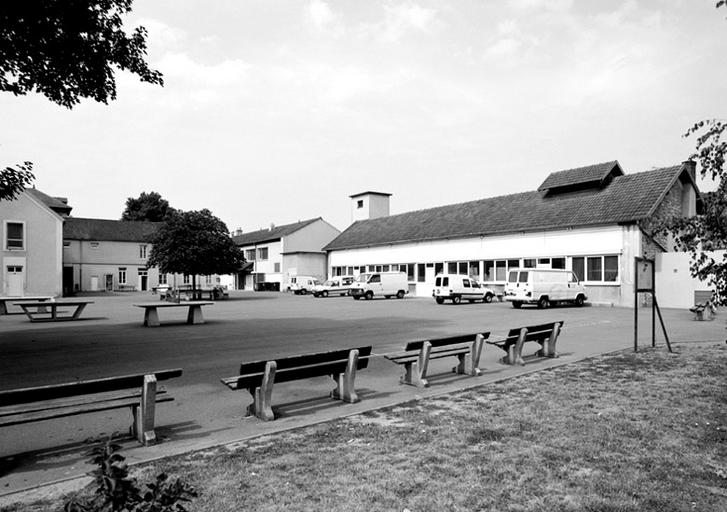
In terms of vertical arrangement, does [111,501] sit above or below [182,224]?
below

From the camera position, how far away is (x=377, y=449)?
505 cm

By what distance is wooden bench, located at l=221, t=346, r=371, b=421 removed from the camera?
6.22 metres

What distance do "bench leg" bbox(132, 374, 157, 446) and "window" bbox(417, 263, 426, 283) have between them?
36.6 m

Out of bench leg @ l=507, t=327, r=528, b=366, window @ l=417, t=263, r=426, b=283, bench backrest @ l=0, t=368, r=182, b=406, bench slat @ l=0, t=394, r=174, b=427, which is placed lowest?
bench leg @ l=507, t=327, r=528, b=366

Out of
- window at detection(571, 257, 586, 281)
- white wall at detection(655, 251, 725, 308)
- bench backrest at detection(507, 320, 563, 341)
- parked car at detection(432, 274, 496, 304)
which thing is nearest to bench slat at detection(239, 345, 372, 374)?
bench backrest at detection(507, 320, 563, 341)

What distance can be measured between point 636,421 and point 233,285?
68.5 metres

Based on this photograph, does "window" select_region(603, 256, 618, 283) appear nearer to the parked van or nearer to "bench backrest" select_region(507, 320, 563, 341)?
"bench backrest" select_region(507, 320, 563, 341)

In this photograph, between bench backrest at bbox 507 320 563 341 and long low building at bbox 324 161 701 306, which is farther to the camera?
long low building at bbox 324 161 701 306

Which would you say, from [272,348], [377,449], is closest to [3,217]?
[272,348]

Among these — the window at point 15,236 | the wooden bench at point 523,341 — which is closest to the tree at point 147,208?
the window at point 15,236

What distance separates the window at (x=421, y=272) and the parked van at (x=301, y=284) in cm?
1018

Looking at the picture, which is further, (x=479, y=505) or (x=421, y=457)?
(x=421, y=457)

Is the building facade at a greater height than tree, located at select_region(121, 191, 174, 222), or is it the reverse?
tree, located at select_region(121, 191, 174, 222)

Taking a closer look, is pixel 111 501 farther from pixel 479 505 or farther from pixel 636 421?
pixel 636 421
